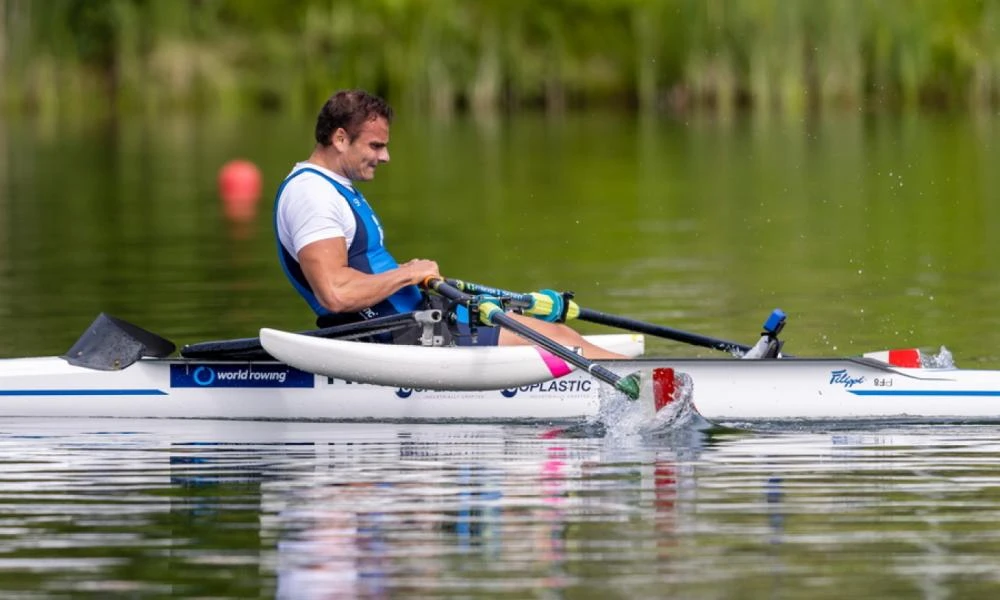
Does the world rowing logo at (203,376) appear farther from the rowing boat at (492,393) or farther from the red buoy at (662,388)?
the red buoy at (662,388)

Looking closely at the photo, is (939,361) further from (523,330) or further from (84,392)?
(84,392)

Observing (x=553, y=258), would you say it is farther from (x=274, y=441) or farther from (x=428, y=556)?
(x=428, y=556)

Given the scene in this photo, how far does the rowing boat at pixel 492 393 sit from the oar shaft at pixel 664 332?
987mm

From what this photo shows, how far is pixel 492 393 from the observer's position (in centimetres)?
1159

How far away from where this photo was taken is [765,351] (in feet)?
38.9

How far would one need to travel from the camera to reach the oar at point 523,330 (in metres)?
10.9

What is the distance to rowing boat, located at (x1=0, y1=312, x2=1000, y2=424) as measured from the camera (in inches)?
446

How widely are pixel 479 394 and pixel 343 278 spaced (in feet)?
3.54

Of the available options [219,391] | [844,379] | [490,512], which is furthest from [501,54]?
[490,512]

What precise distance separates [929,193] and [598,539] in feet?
81.2

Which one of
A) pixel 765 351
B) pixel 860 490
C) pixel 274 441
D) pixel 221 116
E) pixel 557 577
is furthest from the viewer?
pixel 221 116

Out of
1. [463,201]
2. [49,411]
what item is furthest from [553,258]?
[49,411]

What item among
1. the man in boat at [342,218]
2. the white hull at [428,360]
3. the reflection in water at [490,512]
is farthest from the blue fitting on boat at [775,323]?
the man in boat at [342,218]

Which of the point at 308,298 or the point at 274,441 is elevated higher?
the point at 308,298
